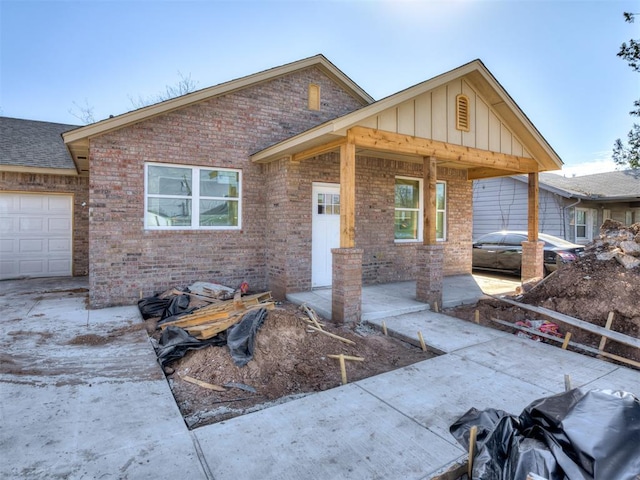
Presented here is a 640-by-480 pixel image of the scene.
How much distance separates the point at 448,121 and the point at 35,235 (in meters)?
11.4

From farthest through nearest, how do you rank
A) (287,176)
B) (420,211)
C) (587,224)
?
(587,224)
(420,211)
(287,176)

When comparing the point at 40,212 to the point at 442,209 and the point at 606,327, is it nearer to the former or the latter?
the point at 442,209

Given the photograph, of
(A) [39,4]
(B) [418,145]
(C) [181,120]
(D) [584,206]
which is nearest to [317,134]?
(B) [418,145]

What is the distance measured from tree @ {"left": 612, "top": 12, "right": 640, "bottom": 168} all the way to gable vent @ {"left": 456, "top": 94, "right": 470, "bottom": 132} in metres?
6.75

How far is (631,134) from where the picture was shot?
11.9 meters

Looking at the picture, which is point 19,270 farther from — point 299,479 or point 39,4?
point 299,479

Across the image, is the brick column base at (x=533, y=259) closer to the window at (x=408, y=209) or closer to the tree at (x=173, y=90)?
the window at (x=408, y=209)

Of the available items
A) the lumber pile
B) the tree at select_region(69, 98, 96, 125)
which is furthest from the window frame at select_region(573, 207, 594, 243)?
the tree at select_region(69, 98, 96, 125)

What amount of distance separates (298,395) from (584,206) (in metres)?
Answer: 17.6

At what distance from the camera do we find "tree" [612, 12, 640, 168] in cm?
1080

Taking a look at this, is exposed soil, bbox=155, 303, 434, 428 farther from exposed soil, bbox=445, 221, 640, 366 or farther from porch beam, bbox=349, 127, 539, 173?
porch beam, bbox=349, 127, 539, 173

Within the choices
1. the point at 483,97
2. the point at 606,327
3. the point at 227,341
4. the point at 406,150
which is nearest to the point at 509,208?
the point at 483,97

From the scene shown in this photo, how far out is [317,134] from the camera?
608 centimetres

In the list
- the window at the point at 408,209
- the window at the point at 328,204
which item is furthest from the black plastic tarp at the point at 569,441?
the window at the point at 408,209
